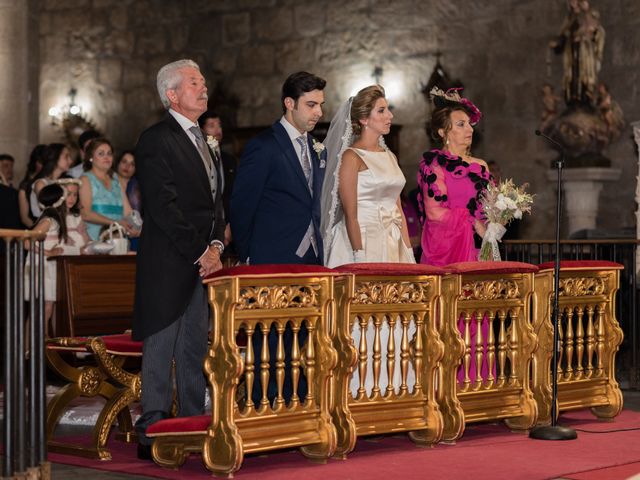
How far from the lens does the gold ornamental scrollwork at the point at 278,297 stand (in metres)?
5.13

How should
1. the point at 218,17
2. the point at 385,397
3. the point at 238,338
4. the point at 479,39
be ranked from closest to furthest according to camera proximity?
the point at 385,397
the point at 238,338
the point at 479,39
the point at 218,17

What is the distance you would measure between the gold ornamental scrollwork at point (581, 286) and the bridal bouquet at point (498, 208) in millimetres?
412

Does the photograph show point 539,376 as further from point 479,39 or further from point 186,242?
point 479,39

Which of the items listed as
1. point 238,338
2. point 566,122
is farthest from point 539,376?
point 566,122

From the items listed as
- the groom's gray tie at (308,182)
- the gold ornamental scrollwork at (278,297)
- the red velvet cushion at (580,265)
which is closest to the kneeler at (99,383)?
the gold ornamental scrollwork at (278,297)

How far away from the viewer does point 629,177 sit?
13.8m

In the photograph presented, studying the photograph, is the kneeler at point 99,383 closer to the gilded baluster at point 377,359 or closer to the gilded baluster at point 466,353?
the gilded baluster at point 377,359

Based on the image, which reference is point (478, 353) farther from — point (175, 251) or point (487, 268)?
point (175, 251)

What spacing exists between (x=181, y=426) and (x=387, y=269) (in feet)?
3.68

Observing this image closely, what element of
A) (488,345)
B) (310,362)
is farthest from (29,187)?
(310,362)

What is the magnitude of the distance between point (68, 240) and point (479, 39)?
7.44 meters

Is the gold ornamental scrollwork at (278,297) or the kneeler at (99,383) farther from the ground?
the gold ornamental scrollwork at (278,297)

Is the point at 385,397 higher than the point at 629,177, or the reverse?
the point at 629,177

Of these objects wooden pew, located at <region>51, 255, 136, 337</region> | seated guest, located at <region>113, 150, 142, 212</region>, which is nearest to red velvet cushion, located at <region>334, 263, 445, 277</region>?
wooden pew, located at <region>51, 255, 136, 337</region>
